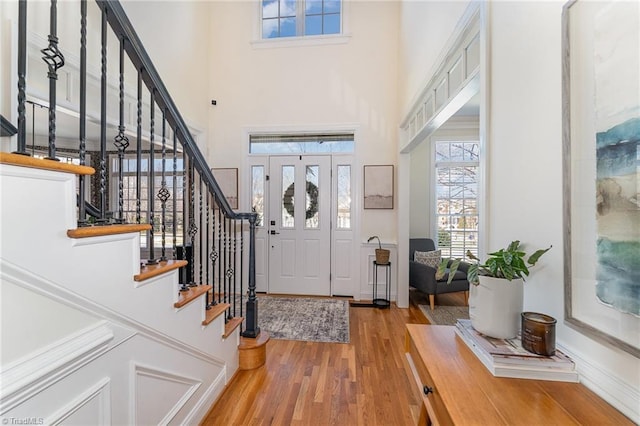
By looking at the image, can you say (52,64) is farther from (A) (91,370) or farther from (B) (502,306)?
(B) (502,306)

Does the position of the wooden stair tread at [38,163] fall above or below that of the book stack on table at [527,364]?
above

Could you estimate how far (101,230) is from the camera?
1.00m

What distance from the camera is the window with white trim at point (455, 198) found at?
488 centimetres

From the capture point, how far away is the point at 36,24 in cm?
204

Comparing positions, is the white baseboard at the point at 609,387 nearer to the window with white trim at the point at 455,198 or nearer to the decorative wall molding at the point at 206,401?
the decorative wall molding at the point at 206,401

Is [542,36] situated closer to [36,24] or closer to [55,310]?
[55,310]

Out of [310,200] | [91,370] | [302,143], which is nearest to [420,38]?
[302,143]

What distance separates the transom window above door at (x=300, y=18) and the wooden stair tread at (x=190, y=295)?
4188mm

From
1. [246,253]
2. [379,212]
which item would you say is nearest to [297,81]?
[379,212]

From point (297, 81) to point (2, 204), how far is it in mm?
4122

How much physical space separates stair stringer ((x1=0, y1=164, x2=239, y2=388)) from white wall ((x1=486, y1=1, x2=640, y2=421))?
1614mm

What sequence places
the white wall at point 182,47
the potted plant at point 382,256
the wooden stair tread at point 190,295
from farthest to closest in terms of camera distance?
the potted plant at point 382,256
the white wall at point 182,47
the wooden stair tread at point 190,295

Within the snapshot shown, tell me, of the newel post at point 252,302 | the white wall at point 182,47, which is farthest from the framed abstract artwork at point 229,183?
the newel post at point 252,302

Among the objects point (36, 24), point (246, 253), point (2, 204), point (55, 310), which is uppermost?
point (36, 24)
